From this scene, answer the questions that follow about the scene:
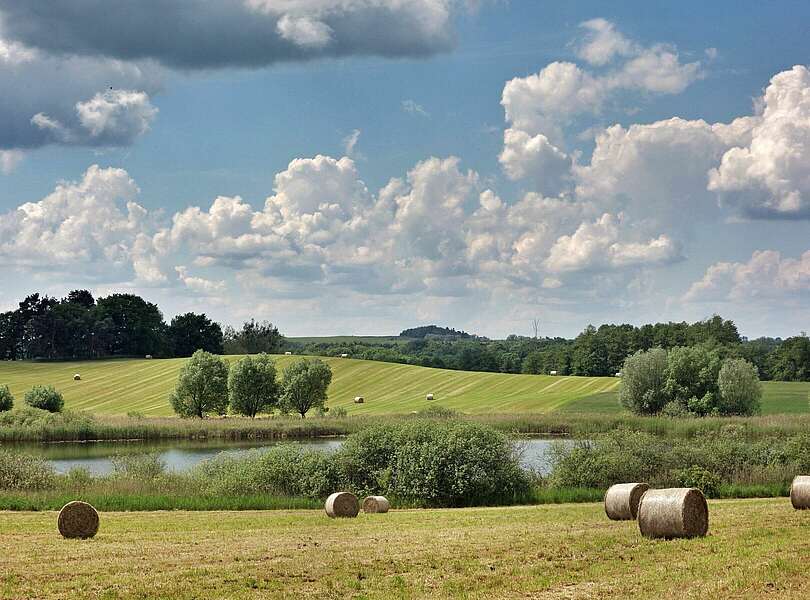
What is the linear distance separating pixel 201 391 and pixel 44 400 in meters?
14.0

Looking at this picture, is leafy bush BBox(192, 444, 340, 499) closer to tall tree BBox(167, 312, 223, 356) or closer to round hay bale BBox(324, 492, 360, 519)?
round hay bale BBox(324, 492, 360, 519)

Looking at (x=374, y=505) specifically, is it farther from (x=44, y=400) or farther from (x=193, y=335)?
(x=193, y=335)

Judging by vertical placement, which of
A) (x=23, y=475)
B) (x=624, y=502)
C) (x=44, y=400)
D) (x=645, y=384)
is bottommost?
Result: (x=44, y=400)

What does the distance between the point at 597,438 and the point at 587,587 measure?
877 inches

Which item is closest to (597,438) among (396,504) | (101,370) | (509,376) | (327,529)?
(396,504)

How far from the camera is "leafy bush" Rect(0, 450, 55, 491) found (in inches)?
1260

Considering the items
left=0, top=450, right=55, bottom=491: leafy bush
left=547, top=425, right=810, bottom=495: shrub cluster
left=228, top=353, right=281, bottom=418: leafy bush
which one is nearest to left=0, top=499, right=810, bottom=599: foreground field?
left=0, top=450, right=55, bottom=491: leafy bush

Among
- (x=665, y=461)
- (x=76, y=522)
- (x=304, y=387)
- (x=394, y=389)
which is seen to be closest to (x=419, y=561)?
(x=76, y=522)

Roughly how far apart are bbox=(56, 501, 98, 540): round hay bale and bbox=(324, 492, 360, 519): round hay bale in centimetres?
670

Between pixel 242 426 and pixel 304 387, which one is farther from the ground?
pixel 304 387

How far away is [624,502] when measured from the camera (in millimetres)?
20922

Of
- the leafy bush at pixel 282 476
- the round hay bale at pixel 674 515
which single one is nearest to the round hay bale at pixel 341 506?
the leafy bush at pixel 282 476

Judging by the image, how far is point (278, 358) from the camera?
120 m

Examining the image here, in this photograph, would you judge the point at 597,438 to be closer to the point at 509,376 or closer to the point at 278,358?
the point at 509,376
